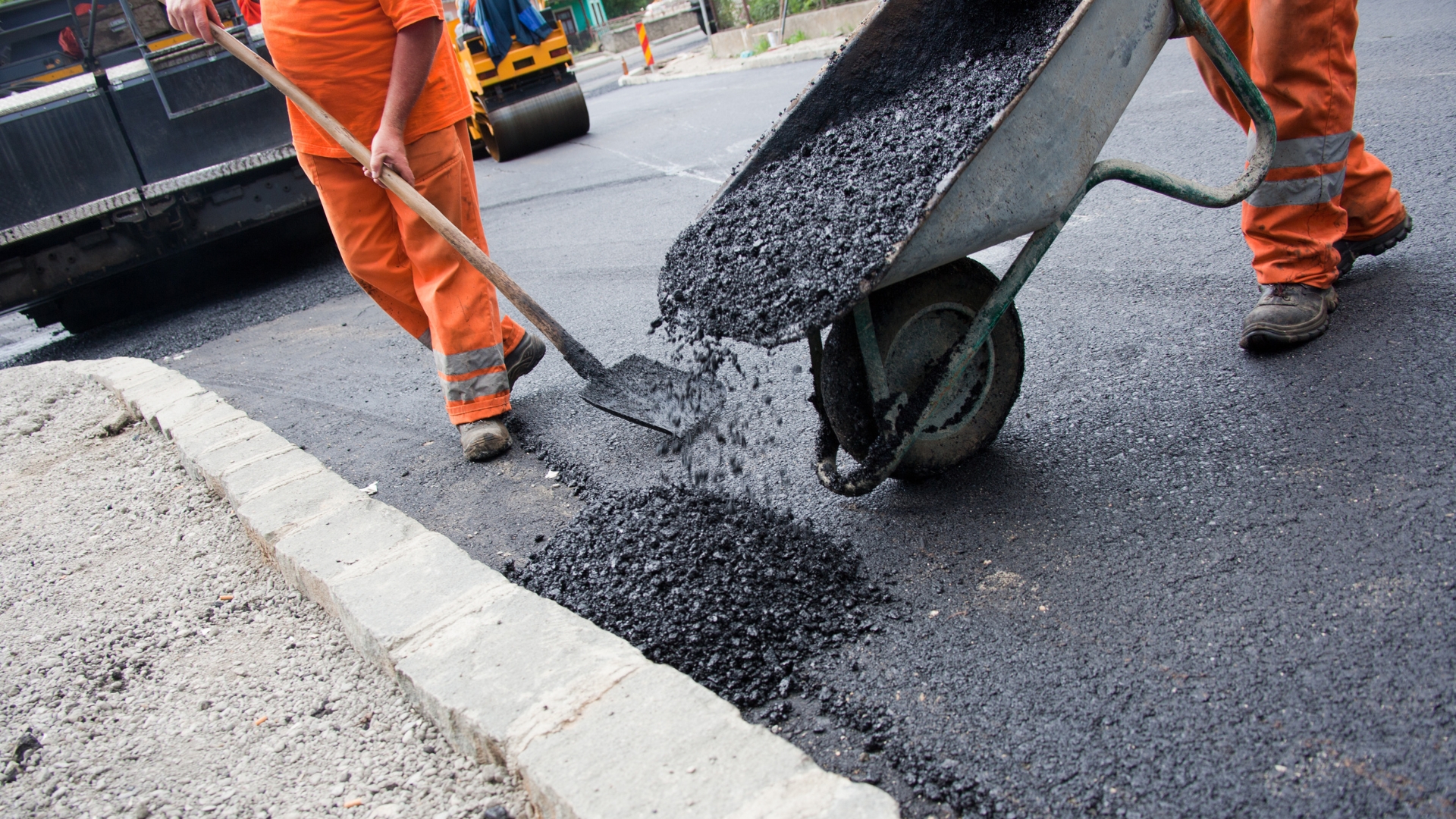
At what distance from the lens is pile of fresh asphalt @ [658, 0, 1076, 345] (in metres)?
2.04

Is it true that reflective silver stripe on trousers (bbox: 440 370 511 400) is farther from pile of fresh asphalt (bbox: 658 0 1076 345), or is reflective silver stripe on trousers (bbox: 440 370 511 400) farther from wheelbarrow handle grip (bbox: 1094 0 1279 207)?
wheelbarrow handle grip (bbox: 1094 0 1279 207)

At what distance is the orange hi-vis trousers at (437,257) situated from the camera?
3.34m

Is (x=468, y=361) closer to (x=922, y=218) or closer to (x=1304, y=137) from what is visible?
(x=922, y=218)

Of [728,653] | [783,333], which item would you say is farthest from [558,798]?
[783,333]

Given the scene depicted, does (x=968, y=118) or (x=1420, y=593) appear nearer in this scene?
(x=1420, y=593)

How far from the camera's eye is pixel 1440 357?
2426mm

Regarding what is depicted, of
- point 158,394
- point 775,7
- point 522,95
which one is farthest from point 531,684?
point 775,7

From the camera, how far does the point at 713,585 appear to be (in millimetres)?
2191

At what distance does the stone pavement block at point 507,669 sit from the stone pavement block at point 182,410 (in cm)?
251

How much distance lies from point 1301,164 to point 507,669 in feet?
8.40

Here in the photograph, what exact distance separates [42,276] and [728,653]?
6.72 m

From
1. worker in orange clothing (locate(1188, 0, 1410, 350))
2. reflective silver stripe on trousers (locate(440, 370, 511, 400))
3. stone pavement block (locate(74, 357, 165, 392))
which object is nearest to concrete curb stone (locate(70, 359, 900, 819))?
reflective silver stripe on trousers (locate(440, 370, 511, 400))

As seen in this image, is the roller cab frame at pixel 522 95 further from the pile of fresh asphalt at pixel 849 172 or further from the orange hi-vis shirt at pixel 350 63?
the pile of fresh asphalt at pixel 849 172

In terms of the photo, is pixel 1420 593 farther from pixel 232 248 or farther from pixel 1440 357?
pixel 232 248
